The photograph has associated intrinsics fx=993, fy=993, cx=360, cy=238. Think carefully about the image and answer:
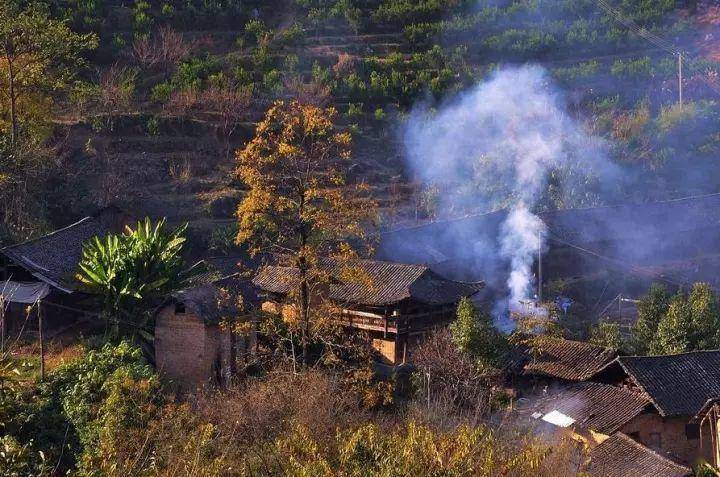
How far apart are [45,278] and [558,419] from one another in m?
9.35

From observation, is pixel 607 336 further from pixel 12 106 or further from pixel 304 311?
pixel 12 106

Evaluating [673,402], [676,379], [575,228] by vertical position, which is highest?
[575,228]

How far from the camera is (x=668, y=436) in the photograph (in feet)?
56.5

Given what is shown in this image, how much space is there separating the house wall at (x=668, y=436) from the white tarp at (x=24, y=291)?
1051 cm

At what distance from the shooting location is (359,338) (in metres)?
18.3

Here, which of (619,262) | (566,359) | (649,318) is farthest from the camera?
(619,262)

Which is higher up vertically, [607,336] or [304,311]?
[304,311]

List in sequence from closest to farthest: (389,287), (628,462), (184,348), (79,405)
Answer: (79,405) → (628,462) → (184,348) → (389,287)

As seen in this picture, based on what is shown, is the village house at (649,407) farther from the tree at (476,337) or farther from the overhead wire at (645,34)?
the overhead wire at (645,34)

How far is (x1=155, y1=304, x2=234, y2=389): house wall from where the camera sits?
16.5 meters

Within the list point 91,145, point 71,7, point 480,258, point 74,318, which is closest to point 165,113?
point 91,145

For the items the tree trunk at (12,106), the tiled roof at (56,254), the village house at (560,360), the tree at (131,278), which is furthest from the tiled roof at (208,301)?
the tree trunk at (12,106)

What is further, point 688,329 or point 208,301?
point 688,329

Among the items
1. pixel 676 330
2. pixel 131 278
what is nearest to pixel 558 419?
pixel 676 330
